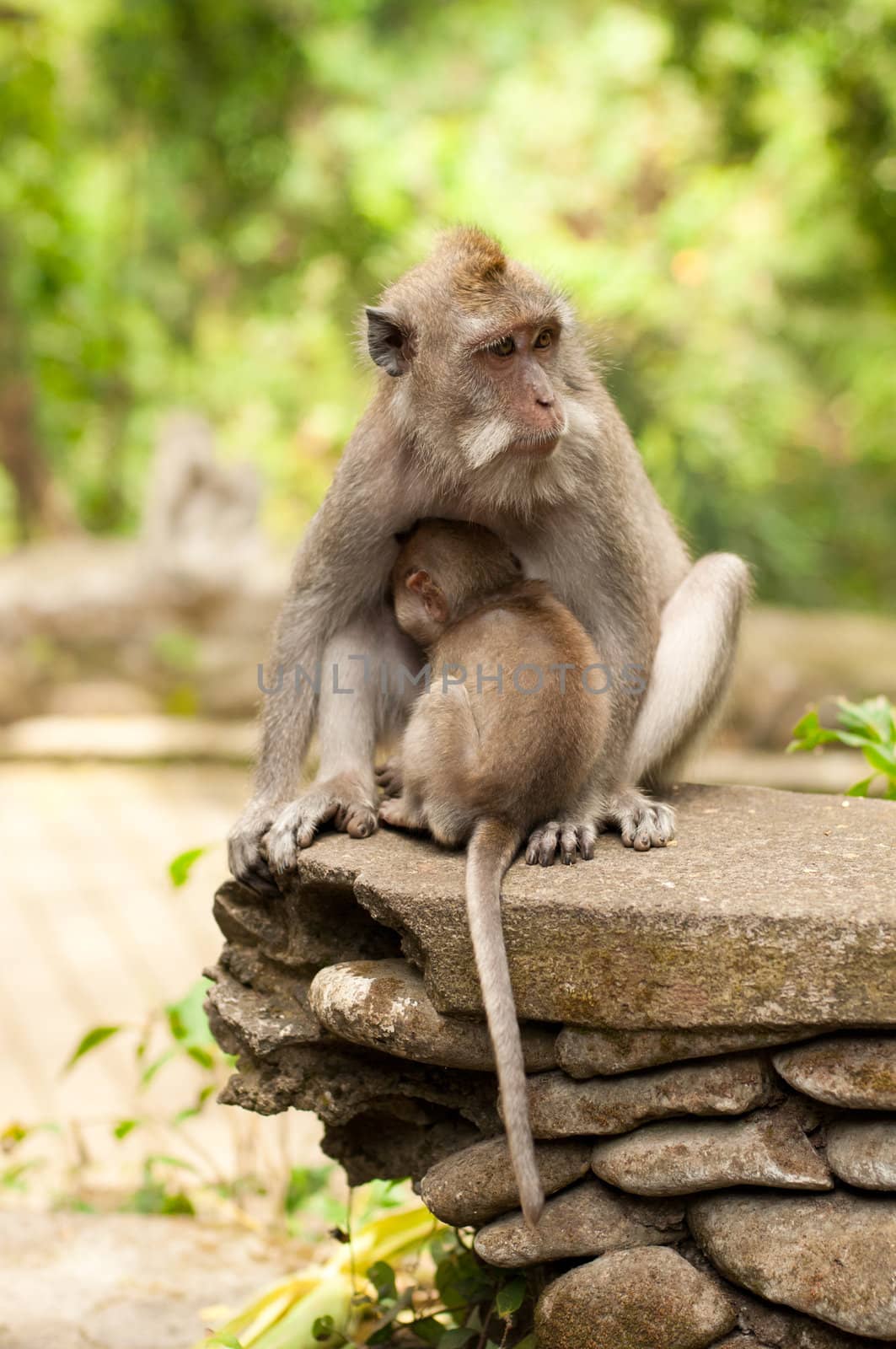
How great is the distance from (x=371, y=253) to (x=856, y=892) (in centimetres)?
1221

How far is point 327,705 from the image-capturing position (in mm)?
4234

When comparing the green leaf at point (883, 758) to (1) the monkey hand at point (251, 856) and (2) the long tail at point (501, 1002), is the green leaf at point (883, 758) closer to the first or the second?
(2) the long tail at point (501, 1002)

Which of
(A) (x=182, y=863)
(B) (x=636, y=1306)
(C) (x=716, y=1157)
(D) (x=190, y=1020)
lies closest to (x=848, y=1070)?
(C) (x=716, y=1157)

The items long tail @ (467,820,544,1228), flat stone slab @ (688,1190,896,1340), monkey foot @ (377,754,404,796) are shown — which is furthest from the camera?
monkey foot @ (377,754,404,796)

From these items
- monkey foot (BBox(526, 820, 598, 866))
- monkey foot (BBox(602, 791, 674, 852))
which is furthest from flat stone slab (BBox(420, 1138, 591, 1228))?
monkey foot (BBox(602, 791, 674, 852))

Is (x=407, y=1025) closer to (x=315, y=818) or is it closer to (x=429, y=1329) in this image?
(x=315, y=818)

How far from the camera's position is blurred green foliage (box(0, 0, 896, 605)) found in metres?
13.6

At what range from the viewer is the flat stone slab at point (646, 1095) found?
9.87 feet

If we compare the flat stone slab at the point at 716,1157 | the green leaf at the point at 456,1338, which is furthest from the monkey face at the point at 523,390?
the green leaf at the point at 456,1338

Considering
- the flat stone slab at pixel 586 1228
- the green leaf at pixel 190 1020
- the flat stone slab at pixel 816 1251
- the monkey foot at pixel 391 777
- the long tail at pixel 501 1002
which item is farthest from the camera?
the green leaf at pixel 190 1020

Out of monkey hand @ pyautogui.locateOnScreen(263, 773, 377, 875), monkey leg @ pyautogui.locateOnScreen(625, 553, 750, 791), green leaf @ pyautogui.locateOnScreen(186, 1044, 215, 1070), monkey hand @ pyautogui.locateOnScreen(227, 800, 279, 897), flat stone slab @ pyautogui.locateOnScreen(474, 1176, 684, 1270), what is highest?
monkey leg @ pyautogui.locateOnScreen(625, 553, 750, 791)

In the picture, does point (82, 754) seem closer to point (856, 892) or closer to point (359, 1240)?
point (359, 1240)

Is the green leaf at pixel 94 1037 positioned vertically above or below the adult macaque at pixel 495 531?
below

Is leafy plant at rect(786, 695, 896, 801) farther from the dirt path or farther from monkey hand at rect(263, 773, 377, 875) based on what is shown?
the dirt path
